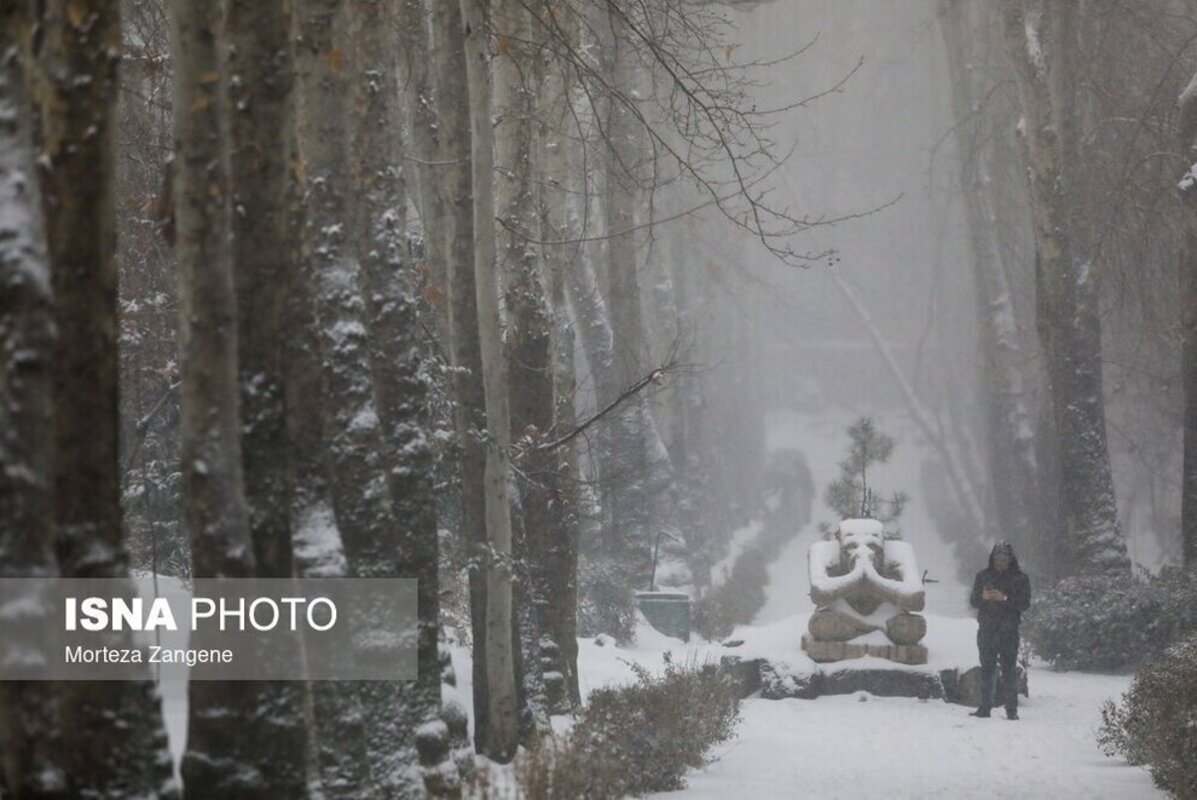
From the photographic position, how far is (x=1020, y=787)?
A: 9.51 metres

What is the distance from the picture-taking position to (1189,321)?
16.0m

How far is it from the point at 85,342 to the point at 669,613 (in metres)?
17.7

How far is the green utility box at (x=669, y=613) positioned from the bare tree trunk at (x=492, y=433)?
496 inches

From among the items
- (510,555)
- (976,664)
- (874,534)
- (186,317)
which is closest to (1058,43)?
(874,534)

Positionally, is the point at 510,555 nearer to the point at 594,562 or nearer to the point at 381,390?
the point at 381,390

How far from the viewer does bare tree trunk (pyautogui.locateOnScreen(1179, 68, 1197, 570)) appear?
15594 millimetres

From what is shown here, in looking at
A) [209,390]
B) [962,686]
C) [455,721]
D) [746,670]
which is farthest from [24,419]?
[962,686]

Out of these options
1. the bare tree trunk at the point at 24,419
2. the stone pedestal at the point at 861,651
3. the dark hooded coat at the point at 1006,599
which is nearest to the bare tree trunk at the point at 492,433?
the bare tree trunk at the point at 24,419

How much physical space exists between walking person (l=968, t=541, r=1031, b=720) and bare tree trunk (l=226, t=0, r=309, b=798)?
9091 mm

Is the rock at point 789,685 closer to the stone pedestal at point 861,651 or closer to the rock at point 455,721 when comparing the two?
the stone pedestal at point 861,651

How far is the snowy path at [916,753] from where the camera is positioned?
30.7 ft

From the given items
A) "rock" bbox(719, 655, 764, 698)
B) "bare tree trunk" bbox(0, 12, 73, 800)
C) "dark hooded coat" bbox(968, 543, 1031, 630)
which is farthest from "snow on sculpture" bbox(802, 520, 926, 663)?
"bare tree trunk" bbox(0, 12, 73, 800)

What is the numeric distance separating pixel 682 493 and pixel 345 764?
22.8m

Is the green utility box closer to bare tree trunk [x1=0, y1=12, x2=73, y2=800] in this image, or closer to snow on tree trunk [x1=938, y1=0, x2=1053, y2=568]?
snow on tree trunk [x1=938, y1=0, x2=1053, y2=568]
